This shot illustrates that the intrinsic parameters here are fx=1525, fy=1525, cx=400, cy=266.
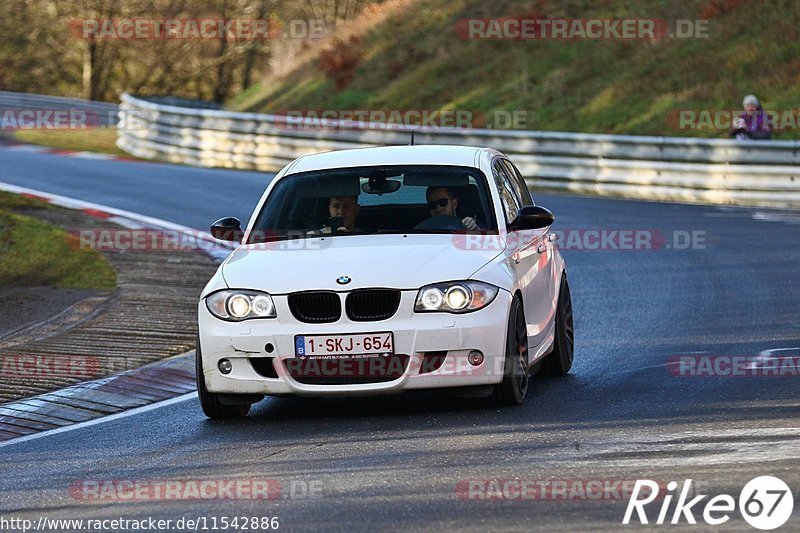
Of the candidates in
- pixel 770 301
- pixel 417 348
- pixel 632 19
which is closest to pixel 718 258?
pixel 770 301

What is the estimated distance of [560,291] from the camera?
34.9 ft

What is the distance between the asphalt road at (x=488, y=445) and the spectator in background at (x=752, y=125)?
11769 mm

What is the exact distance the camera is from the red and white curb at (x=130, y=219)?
17562 mm

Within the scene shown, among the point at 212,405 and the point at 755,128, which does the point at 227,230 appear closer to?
the point at 212,405

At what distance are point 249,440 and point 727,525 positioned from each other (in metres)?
3.23

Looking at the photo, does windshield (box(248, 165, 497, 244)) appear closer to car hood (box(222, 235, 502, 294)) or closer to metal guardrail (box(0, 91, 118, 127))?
car hood (box(222, 235, 502, 294))

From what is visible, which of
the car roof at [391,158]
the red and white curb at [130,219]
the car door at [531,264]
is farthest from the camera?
the red and white curb at [130,219]

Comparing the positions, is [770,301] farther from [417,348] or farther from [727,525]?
[727,525]

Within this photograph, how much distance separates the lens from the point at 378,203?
9875 mm

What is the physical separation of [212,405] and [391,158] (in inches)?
83.9
